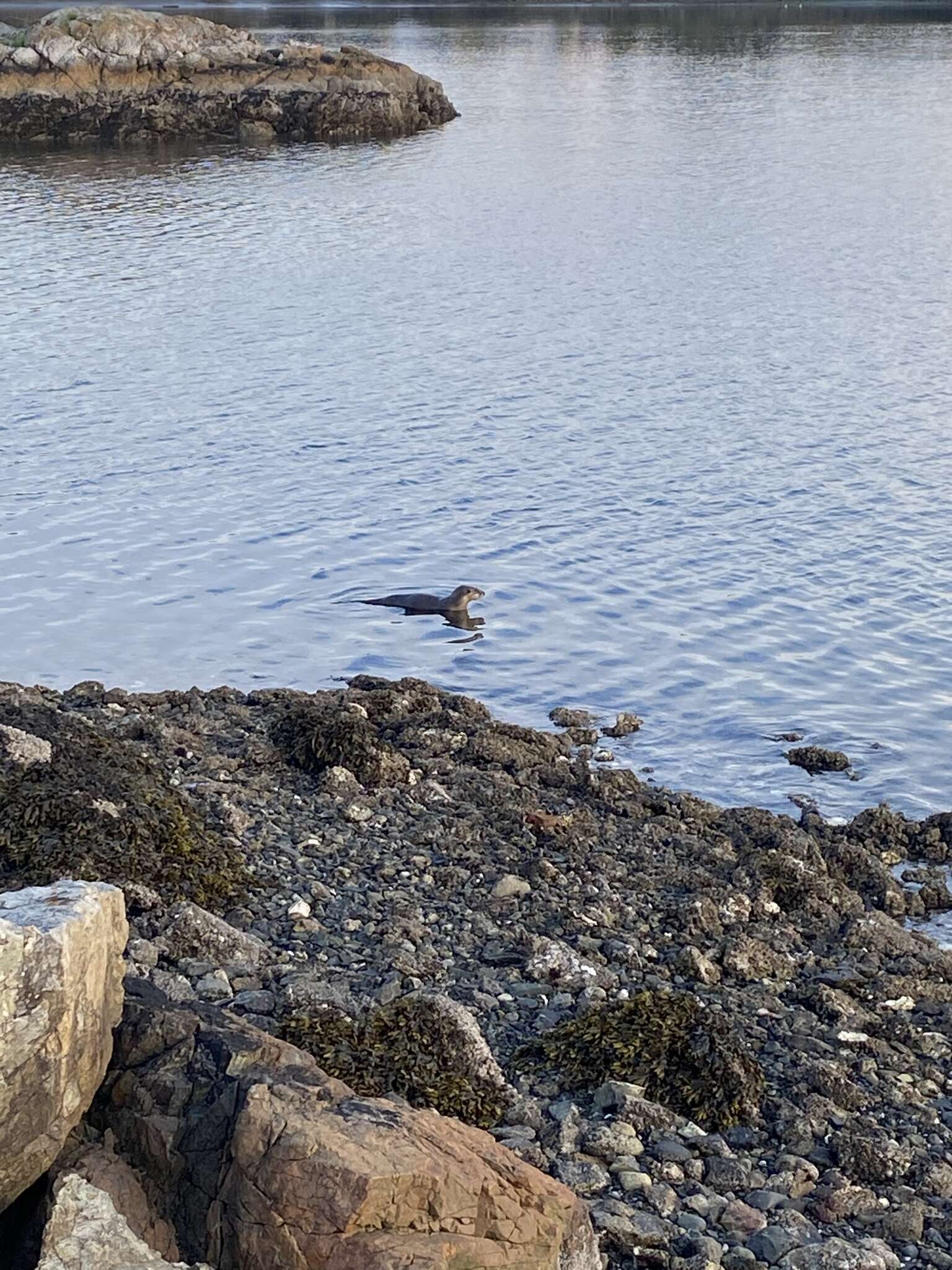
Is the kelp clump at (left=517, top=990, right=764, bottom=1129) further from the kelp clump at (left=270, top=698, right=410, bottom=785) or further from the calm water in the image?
the calm water

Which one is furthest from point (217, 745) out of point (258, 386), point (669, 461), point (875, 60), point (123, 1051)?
point (875, 60)

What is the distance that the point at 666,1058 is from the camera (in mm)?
8969

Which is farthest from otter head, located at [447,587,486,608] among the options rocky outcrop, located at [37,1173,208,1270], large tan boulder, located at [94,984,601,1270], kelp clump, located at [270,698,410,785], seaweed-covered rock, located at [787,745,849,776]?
rocky outcrop, located at [37,1173,208,1270]

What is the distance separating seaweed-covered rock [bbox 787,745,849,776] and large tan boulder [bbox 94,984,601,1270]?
30.1 feet

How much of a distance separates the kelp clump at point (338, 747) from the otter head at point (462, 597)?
604 cm

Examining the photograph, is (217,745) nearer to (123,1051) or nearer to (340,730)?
(340,730)

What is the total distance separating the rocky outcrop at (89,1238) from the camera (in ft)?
18.9

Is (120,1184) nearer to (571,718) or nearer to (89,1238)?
(89,1238)

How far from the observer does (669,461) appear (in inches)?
1035

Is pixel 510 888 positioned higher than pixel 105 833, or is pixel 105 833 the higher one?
pixel 105 833

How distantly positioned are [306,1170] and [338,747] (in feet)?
24.1

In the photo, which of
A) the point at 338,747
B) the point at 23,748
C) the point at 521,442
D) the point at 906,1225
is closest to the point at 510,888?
the point at 338,747

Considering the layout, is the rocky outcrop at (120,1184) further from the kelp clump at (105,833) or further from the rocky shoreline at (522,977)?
the kelp clump at (105,833)

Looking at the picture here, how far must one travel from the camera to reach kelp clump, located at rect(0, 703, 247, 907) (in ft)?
33.7
